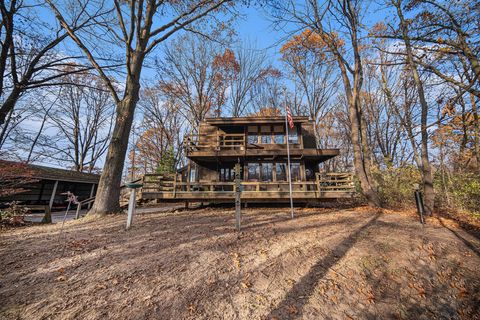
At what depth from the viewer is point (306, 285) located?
317cm

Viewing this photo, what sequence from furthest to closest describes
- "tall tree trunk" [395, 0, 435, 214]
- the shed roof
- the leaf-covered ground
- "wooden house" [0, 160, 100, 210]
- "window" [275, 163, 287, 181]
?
"wooden house" [0, 160, 100, 210], the shed roof, "window" [275, 163, 287, 181], "tall tree trunk" [395, 0, 435, 214], the leaf-covered ground

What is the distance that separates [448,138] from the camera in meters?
12.1

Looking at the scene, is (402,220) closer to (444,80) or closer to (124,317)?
(444,80)

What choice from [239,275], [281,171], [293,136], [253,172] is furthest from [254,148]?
[239,275]

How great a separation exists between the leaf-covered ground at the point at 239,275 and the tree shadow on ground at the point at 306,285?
0.02m

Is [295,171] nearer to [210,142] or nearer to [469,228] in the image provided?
[210,142]

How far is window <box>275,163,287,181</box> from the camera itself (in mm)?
13273

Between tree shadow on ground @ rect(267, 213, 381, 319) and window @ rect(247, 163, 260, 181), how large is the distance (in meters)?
8.73

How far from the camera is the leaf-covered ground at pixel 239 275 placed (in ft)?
8.43

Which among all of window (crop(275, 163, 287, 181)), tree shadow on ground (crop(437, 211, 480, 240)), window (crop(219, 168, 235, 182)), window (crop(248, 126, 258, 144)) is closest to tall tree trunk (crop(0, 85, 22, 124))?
window (crop(219, 168, 235, 182))

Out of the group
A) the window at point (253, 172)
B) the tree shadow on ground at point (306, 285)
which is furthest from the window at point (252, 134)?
the tree shadow on ground at point (306, 285)

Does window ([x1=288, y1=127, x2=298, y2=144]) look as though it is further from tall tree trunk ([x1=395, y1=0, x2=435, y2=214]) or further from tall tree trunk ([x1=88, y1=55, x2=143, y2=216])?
tall tree trunk ([x1=88, y1=55, x2=143, y2=216])

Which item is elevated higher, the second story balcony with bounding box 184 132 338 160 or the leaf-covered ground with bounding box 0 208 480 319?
the second story balcony with bounding box 184 132 338 160

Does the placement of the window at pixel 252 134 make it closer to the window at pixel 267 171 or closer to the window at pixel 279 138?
the window at pixel 279 138
